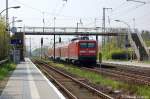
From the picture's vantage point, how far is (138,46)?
90000 millimetres

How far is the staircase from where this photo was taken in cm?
8777

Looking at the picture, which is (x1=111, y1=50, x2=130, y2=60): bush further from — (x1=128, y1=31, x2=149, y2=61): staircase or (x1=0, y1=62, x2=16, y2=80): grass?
(x1=0, y1=62, x2=16, y2=80): grass

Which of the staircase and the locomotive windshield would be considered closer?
the locomotive windshield

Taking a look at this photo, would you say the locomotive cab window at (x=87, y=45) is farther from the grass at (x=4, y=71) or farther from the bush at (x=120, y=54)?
the bush at (x=120, y=54)

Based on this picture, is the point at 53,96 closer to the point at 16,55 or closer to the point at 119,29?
the point at 16,55

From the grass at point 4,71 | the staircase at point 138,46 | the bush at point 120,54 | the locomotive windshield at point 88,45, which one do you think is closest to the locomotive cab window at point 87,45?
the locomotive windshield at point 88,45

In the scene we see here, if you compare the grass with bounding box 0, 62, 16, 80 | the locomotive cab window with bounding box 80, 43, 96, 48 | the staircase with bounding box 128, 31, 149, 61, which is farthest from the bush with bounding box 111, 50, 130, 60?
the grass with bounding box 0, 62, 16, 80

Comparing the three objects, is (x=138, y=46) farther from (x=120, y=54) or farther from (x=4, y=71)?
(x=4, y=71)

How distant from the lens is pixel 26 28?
98250 mm

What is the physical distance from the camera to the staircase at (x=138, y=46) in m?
87.8

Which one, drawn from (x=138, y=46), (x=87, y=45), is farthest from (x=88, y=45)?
(x=138, y=46)

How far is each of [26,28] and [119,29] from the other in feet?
60.8

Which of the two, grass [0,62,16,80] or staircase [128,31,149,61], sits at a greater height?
staircase [128,31,149,61]

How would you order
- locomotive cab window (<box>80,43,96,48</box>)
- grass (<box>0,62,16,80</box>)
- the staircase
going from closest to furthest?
grass (<box>0,62,16,80</box>)
locomotive cab window (<box>80,43,96,48</box>)
the staircase
